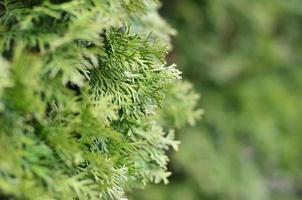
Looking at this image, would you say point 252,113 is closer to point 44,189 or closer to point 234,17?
point 234,17

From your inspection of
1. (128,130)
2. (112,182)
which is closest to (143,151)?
(128,130)

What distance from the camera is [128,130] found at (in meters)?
1.36

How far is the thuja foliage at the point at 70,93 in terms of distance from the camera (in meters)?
1.00

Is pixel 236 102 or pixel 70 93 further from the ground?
pixel 70 93

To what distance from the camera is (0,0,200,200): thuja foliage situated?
3.27 feet

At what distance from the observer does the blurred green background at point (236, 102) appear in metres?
5.18

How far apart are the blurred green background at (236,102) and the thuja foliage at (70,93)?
12.2 ft

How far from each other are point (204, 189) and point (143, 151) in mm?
3726

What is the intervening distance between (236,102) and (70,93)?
4.55 meters

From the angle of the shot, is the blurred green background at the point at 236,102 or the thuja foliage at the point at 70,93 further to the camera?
the blurred green background at the point at 236,102

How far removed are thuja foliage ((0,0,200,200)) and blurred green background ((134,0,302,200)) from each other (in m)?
3.72

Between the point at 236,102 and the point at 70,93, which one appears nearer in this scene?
the point at 70,93

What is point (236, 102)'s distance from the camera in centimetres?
555

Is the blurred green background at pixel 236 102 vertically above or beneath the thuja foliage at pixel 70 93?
beneath
